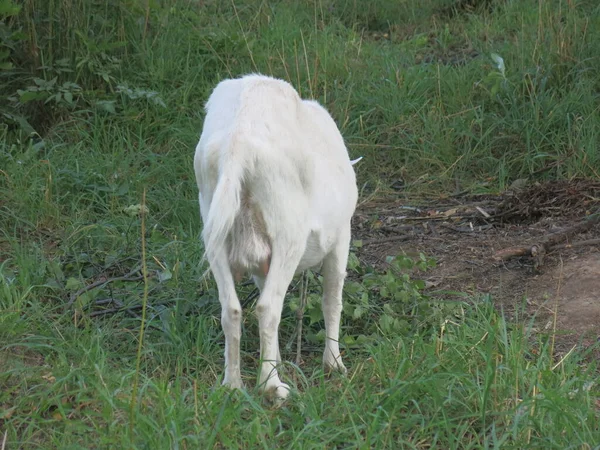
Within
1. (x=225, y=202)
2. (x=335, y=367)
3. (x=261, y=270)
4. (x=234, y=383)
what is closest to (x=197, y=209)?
(x=335, y=367)

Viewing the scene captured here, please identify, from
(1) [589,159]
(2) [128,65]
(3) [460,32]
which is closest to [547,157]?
(1) [589,159]

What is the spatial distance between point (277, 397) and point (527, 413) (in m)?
0.88

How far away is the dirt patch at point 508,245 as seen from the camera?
444cm

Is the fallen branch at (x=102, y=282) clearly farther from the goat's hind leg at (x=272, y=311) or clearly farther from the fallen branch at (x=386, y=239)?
the fallen branch at (x=386, y=239)

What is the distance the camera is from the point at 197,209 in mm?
5504

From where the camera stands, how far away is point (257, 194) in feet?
10.9

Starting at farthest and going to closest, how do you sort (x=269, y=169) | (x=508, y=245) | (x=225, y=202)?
(x=508, y=245) → (x=269, y=169) → (x=225, y=202)

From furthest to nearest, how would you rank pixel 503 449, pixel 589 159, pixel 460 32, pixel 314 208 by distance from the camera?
pixel 460 32 < pixel 589 159 < pixel 314 208 < pixel 503 449

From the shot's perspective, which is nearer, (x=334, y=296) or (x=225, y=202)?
(x=225, y=202)

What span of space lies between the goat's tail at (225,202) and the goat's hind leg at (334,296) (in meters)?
0.74

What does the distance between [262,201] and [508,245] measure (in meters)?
2.32

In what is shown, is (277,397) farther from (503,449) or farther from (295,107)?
(295,107)

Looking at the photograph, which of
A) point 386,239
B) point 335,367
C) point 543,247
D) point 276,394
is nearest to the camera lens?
point 276,394

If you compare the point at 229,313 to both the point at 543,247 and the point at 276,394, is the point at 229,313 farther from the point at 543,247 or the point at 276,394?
the point at 543,247
